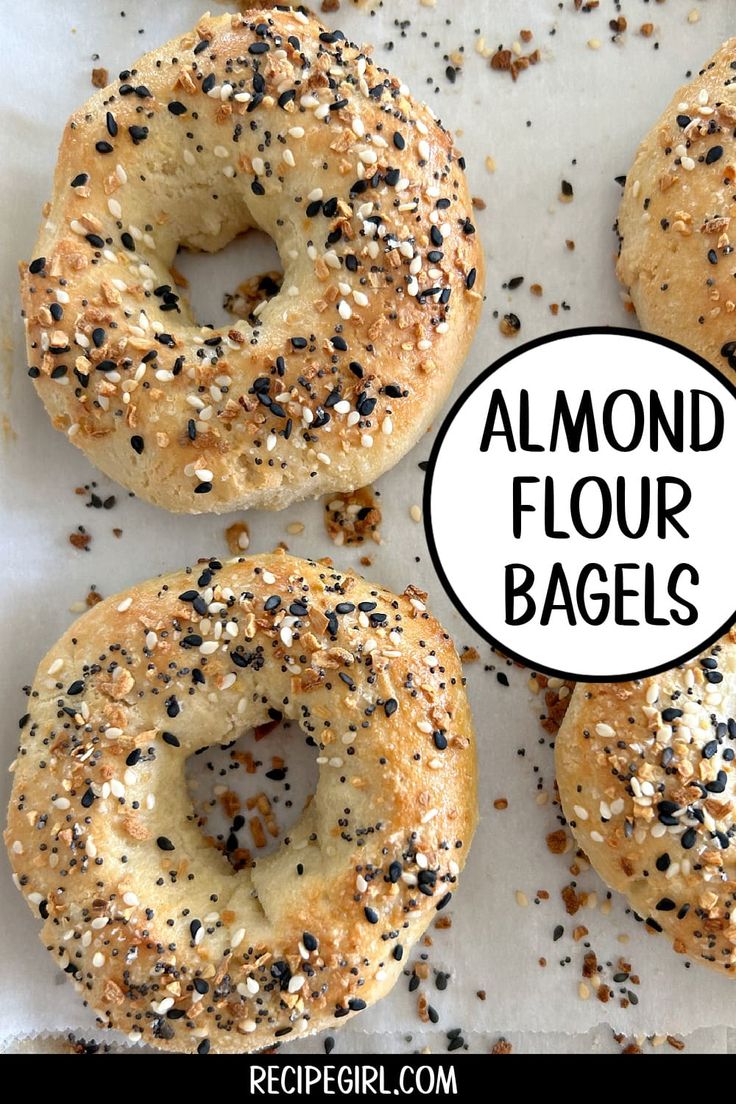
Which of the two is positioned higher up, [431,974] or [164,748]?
[164,748]

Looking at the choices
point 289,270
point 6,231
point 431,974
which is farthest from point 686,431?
point 6,231

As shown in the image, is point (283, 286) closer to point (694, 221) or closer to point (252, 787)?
point (694, 221)

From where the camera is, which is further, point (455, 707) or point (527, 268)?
point (527, 268)

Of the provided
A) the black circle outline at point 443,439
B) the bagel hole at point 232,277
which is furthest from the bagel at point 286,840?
the bagel hole at point 232,277

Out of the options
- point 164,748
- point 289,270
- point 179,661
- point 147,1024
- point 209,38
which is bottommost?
point 147,1024

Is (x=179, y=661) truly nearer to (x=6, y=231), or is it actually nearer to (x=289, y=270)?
(x=289, y=270)

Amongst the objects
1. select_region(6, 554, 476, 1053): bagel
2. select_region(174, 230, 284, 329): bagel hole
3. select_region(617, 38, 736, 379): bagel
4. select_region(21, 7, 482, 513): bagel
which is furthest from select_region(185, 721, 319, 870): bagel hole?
select_region(617, 38, 736, 379): bagel
